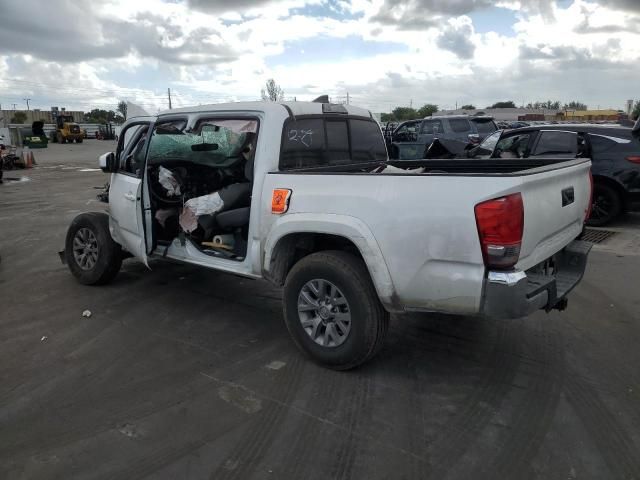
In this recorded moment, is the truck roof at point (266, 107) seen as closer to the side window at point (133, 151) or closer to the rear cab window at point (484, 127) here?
the side window at point (133, 151)

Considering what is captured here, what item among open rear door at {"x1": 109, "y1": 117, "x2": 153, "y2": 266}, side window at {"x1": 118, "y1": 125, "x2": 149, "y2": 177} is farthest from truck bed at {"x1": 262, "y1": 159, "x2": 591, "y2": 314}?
side window at {"x1": 118, "y1": 125, "x2": 149, "y2": 177}

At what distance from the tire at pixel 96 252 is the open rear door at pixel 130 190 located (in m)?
0.15

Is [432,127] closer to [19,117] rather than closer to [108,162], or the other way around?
[108,162]

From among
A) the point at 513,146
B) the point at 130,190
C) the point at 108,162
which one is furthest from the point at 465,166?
the point at 513,146

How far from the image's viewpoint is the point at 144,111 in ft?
18.4

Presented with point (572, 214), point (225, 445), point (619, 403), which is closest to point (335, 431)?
point (225, 445)

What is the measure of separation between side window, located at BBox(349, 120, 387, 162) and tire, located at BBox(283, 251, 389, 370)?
5.26 ft

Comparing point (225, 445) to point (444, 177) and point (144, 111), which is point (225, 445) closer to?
point (444, 177)

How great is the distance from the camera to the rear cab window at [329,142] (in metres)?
4.17

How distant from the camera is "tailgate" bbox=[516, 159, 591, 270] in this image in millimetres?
2928

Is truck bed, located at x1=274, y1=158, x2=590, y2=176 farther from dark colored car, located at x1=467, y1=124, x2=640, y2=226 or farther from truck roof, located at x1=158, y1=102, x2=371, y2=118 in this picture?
dark colored car, located at x1=467, y1=124, x2=640, y2=226

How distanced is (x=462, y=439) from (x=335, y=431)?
28.7 inches

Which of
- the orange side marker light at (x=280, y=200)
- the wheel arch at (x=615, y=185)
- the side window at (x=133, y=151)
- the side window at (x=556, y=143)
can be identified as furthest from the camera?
the side window at (x=556, y=143)

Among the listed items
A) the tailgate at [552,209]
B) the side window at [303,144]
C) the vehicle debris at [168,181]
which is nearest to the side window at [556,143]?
the tailgate at [552,209]
